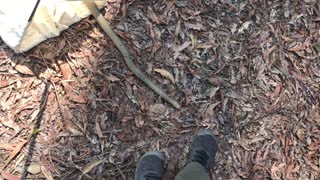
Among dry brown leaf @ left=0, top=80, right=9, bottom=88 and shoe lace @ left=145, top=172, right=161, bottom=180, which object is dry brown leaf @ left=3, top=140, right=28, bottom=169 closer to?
dry brown leaf @ left=0, top=80, right=9, bottom=88

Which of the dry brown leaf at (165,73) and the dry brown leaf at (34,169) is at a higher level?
the dry brown leaf at (34,169)

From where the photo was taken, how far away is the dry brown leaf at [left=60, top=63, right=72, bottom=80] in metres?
2.87

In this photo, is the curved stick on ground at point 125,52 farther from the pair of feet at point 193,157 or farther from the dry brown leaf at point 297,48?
the dry brown leaf at point 297,48

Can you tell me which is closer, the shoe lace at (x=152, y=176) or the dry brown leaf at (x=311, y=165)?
the shoe lace at (x=152, y=176)

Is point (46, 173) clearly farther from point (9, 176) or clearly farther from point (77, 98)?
point (77, 98)

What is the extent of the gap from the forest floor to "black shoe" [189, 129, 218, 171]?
2.5 inches

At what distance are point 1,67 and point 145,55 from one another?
3.05ft

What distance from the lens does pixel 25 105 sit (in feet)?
9.16

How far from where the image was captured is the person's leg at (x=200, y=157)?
276 centimetres

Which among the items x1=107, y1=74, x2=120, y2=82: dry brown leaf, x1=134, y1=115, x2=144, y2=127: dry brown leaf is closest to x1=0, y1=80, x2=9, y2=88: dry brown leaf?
→ x1=107, y1=74, x2=120, y2=82: dry brown leaf

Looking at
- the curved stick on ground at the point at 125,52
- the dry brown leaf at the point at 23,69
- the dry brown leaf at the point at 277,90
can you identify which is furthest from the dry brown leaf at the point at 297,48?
the dry brown leaf at the point at 23,69

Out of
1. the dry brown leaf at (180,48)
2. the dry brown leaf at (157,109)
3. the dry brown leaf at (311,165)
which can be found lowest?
the dry brown leaf at (311,165)

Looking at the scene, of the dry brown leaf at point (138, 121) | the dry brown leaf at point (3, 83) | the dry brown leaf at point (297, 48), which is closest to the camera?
the dry brown leaf at point (3, 83)

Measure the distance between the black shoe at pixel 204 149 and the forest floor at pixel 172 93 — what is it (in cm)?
6
